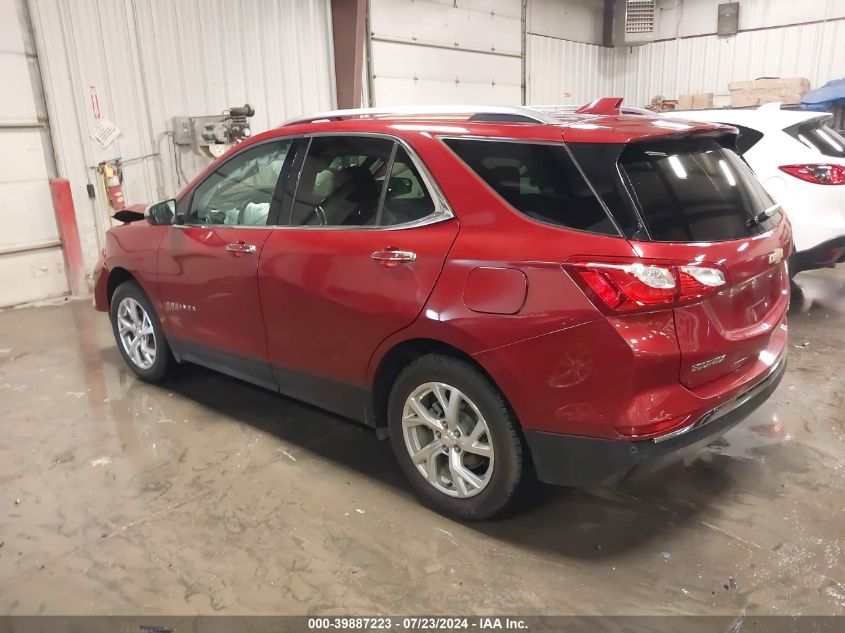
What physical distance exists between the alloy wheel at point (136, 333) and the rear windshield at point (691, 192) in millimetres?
3078

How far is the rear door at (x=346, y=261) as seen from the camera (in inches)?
102

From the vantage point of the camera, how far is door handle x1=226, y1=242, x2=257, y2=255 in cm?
323

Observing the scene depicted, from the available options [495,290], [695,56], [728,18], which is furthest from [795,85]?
[495,290]

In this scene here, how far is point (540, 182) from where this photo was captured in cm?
234

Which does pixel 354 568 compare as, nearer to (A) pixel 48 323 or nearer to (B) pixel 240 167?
(B) pixel 240 167

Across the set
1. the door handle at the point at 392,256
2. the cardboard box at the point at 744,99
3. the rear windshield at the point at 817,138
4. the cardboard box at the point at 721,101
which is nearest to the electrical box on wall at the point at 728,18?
the cardboard box at the point at 721,101

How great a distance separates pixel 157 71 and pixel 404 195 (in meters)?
5.68

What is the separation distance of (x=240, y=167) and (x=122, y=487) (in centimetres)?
171

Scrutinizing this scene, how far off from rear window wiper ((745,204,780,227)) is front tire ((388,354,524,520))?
45.4 inches

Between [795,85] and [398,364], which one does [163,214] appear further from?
[795,85]

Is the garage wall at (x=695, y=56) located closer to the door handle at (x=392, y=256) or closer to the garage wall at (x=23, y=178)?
the garage wall at (x=23, y=178)

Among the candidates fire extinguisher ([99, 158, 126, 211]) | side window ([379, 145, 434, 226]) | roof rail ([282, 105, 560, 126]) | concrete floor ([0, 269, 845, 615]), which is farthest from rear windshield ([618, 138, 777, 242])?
fire extinguisher ([99, 158, 126, 211])

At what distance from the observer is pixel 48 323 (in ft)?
19.7

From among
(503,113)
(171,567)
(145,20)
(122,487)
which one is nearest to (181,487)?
(122,487)
